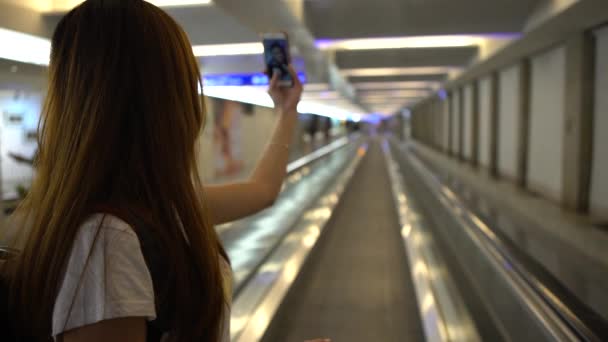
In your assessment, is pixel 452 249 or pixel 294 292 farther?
pixel 452 249

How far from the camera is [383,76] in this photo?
57.9 feet

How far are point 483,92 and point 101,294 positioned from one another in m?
19.7

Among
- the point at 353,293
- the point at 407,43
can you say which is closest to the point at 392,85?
the point at 407,43

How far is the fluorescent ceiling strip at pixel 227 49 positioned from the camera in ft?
19.0

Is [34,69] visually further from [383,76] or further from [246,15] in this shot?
[383,76]

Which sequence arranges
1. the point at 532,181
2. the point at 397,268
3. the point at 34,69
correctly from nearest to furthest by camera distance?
1. the point at 34,69
2. the point at 397,268
3. the point at 532,181

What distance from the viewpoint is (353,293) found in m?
5.20

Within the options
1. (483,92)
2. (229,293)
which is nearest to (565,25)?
(229,293)

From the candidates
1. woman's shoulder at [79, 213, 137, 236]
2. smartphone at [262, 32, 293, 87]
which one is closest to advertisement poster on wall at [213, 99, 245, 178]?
smartphone at [262, 32, 293, 87]

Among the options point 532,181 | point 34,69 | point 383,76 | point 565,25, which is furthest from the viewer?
point 383,76

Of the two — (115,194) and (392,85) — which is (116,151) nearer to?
(115,194)

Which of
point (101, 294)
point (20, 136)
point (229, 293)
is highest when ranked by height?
point (20, 136)

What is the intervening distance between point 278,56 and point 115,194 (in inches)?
42.8

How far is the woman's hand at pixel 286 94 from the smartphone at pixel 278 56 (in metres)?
0.02
